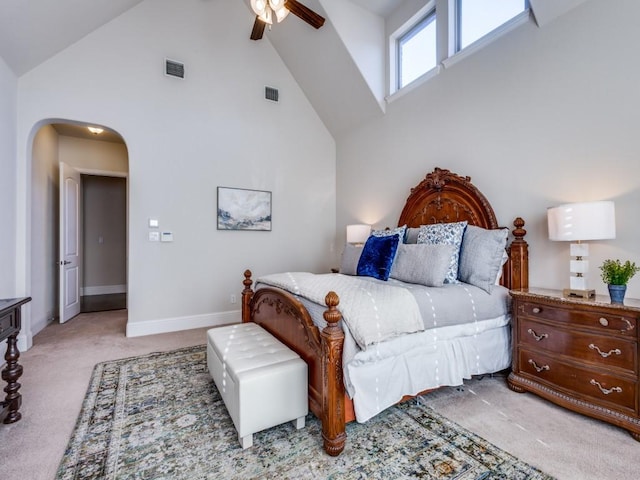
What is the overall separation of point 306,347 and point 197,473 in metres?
0.84

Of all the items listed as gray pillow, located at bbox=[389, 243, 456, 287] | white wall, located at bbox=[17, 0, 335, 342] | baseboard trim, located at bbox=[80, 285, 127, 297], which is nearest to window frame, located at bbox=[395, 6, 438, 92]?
white wall, located at bbox=[17, 0, 335, 342]

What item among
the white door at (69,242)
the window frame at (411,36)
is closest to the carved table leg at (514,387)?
the window frame at (411,36)

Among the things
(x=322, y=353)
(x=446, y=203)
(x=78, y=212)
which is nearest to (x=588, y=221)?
(x=446, y=203)

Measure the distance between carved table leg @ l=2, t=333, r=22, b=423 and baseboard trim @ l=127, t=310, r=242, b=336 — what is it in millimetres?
1813

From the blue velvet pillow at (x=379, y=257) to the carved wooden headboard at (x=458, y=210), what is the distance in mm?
726

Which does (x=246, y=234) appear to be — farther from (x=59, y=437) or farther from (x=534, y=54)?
(x=534, y=54)

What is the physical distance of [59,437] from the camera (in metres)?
1.84

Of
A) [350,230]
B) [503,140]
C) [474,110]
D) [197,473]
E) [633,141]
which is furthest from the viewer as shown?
[350,230]

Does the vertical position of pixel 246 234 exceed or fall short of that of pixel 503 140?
it falls short

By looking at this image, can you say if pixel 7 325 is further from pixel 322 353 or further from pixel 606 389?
pixel 606 389

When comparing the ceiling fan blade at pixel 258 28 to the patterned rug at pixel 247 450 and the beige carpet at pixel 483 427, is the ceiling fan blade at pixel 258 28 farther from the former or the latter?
the beige carpet at pixel 483 427

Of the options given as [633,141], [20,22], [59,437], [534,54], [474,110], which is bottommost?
[59,437]

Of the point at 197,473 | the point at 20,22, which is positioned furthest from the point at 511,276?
the point at 20,22

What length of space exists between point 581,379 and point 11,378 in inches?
144
